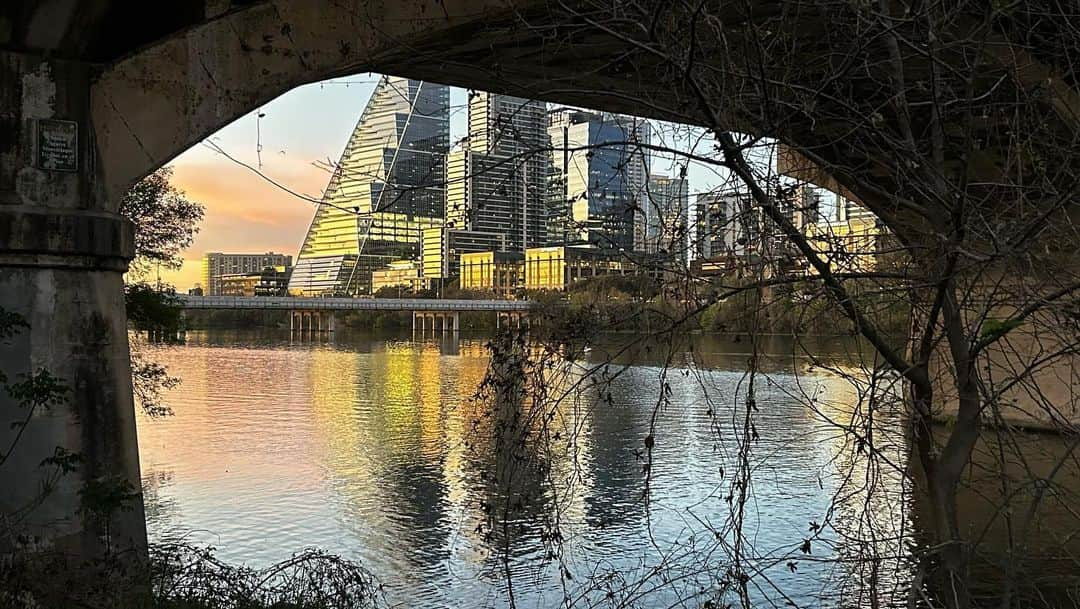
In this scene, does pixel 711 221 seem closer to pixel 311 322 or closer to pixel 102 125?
pixel 102 125

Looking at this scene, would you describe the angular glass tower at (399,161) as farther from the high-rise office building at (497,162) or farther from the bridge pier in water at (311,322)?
the bridge pier in water at (311,322)

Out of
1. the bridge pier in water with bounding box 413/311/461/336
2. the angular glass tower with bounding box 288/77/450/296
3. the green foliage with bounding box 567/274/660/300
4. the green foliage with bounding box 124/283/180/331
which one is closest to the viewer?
the green foliage with bounding box 567/274/660/300

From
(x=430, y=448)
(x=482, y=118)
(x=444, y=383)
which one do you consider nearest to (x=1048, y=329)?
(x=482, y=118)

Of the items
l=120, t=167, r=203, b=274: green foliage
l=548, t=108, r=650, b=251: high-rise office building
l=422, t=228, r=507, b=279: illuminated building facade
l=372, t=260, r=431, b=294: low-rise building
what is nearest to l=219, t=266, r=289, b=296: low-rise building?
l=372, t=260, r=431, b=294: low-rise building

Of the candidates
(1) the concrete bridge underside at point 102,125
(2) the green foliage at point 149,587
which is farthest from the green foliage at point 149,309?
(1) the concrete bridge underside at point 102,125

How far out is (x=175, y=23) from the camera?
688 centimetres

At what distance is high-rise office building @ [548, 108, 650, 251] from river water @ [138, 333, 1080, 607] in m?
0.48

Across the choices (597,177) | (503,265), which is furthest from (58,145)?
(597,177)

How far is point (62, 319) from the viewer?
6.12 m

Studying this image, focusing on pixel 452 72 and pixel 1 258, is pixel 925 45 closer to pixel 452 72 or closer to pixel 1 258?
pixel 1 258

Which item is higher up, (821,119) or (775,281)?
(821,119)

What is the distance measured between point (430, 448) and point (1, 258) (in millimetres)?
10067

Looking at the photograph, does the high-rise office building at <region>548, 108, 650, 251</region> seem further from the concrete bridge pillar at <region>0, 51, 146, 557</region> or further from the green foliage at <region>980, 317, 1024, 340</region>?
the concrete bridge pillar at <region>0, 51, 146, 557</region>

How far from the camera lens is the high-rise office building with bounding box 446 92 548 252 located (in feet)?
12.0
